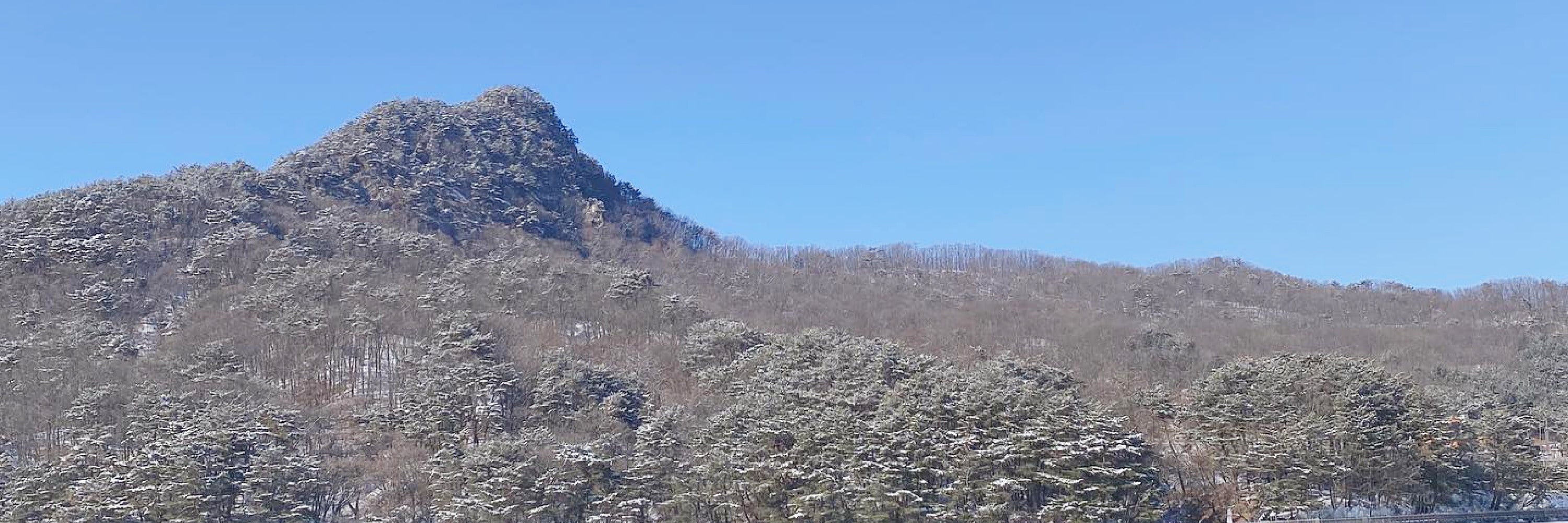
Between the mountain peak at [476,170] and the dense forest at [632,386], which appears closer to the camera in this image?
the dense forest at [632,386]

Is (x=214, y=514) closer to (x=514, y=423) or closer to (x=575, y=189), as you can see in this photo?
(x=514, y=423)

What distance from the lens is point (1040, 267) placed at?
101 metres

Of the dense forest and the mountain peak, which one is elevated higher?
the mountain peak

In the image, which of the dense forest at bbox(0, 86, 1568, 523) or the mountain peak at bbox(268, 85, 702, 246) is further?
the mountain peak at bbox(268, 85, 702, 246)

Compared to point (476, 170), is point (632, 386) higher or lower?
lower

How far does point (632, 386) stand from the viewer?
152 ft

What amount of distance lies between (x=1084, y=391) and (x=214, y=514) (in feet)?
94.5

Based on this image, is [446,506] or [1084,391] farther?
[1084,391]

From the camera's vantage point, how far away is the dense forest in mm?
34625

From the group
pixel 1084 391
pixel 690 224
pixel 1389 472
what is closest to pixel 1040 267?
pixel 690 224

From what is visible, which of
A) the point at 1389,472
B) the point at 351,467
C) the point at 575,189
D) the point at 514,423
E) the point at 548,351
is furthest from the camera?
the point at 575,189

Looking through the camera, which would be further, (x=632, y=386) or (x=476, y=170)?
(x=476, y=170)

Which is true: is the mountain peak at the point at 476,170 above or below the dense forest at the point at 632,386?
above

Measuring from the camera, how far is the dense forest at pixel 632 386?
3462 centimetres
